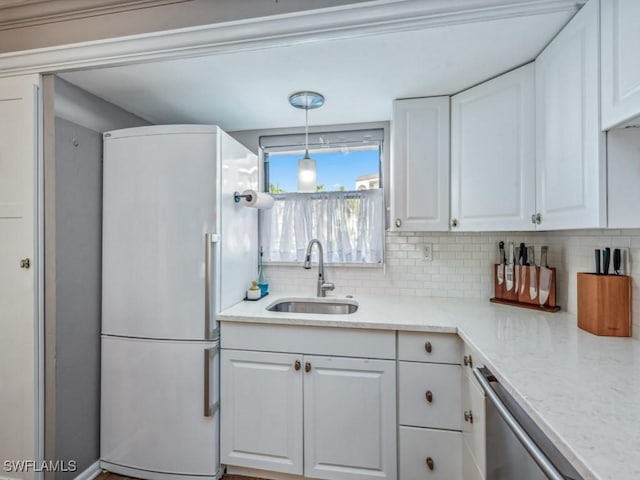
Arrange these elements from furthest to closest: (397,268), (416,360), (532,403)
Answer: (397,268) < (416,360) < (532,403)

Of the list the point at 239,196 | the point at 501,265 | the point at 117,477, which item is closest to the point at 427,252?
the point at 501,265

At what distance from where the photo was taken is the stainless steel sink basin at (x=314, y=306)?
216 cm

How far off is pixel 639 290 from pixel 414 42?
4.54 feet

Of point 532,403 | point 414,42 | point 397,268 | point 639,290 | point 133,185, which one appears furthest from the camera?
point 397,268

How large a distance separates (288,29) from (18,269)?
1.75 m

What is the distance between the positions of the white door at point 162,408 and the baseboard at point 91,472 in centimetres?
7

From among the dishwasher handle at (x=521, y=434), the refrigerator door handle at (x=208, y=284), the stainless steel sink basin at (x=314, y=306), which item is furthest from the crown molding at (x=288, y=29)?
the stainless steel sink basin at (x=314, y=306)

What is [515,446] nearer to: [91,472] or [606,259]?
[606,259]

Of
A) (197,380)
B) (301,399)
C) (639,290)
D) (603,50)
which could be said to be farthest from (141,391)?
(603,50)

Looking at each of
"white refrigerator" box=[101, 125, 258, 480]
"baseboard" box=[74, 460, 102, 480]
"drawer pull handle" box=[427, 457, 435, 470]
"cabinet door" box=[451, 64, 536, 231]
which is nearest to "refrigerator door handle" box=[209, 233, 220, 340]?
"white refrigerator" box=[101, 125, 258, 480]

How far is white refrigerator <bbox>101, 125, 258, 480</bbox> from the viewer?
1661 millimetres

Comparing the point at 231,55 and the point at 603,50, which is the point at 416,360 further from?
the point at 231,55

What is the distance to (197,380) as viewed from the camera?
1654mm

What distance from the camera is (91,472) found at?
171cm
